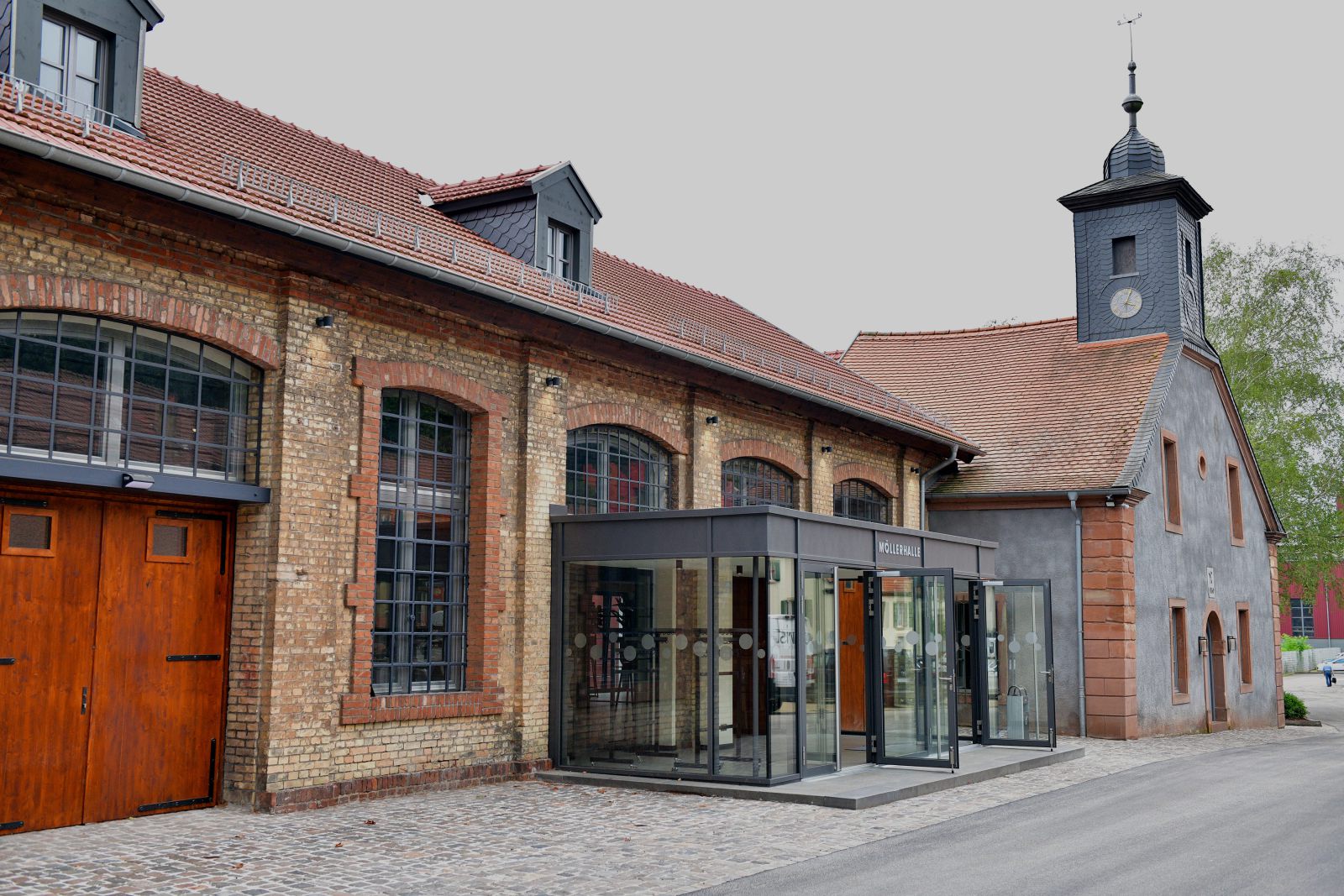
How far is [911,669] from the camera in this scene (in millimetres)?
14422

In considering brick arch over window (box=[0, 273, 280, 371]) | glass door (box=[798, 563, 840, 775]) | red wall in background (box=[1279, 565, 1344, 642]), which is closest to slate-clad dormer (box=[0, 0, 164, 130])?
brick arch over window (box=[0, 273, 280, 371])

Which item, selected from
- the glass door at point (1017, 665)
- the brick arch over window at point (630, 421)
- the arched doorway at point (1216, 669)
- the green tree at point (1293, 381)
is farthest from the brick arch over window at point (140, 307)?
the green tree at point (1293, 381)

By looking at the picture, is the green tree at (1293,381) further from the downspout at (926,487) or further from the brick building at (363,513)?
the brick building at (363,513)

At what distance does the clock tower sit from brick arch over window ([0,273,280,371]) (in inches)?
782

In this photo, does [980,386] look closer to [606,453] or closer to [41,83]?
[606,453]

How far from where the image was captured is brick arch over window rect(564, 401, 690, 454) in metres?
14.1

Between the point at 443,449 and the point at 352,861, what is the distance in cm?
514

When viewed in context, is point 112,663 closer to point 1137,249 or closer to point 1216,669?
point 1216,669

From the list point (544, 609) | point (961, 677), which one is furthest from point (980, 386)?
point (544, 609)

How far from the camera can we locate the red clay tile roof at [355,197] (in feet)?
31.0

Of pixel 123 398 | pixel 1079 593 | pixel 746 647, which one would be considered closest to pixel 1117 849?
pixel 746 647

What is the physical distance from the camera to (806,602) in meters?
12.9

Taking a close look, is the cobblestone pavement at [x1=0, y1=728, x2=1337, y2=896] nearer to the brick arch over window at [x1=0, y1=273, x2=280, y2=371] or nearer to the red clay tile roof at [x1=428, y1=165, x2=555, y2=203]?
the brick arch over window at [x1=0, y1=273, x2=280, y2=371]

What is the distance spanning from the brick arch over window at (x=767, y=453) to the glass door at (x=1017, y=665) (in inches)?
123
